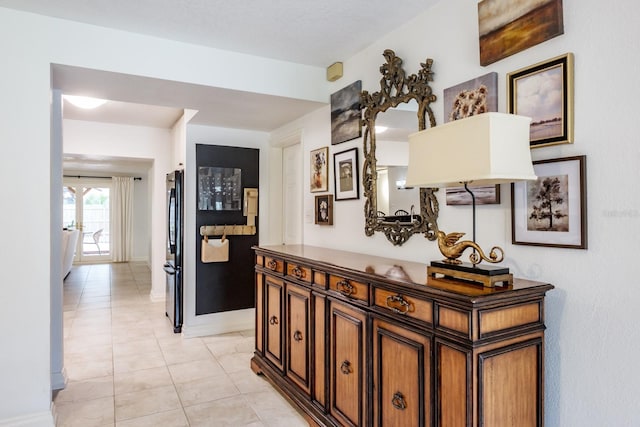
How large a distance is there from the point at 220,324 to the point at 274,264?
5.88ft

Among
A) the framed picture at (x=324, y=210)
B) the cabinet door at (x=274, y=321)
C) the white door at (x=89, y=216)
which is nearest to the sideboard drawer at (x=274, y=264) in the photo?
the cabinet door at (x=274, y=321)

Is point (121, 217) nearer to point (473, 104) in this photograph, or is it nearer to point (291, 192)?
point (291, 192)

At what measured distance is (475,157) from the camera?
145 cm

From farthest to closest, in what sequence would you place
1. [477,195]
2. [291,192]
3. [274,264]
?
[291,192] < [274,264] < [477,195]

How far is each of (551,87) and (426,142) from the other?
22.0 inches

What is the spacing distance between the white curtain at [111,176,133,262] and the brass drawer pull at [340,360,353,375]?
951 cm

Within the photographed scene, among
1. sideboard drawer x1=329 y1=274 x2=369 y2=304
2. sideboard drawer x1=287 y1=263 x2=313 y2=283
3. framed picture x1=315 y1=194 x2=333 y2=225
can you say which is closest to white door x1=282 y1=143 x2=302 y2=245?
framed picture x1=315 y1=194 x2=333 y2=225

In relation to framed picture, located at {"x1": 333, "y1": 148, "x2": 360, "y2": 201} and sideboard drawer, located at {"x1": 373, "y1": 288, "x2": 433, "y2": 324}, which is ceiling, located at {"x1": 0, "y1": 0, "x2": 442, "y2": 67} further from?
sideboard drawer, located at {"x1": 373, "y1": 288, "x2": 433, "y2": 324}

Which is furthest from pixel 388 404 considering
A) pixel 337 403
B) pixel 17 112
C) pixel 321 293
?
pixel 17 112

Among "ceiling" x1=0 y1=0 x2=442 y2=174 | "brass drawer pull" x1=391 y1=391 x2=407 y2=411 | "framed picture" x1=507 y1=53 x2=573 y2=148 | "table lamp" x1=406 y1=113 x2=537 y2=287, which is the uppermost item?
"ceiling" x1=0 y1=0 x2=442 y2=174

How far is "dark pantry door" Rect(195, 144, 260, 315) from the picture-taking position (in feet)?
13.8

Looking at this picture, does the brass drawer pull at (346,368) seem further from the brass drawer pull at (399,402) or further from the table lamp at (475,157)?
the table lamp at (475,157)

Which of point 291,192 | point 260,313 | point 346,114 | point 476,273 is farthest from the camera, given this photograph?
point 291,192

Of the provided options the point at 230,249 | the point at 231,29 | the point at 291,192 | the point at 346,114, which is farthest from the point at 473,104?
the point at 230,249
